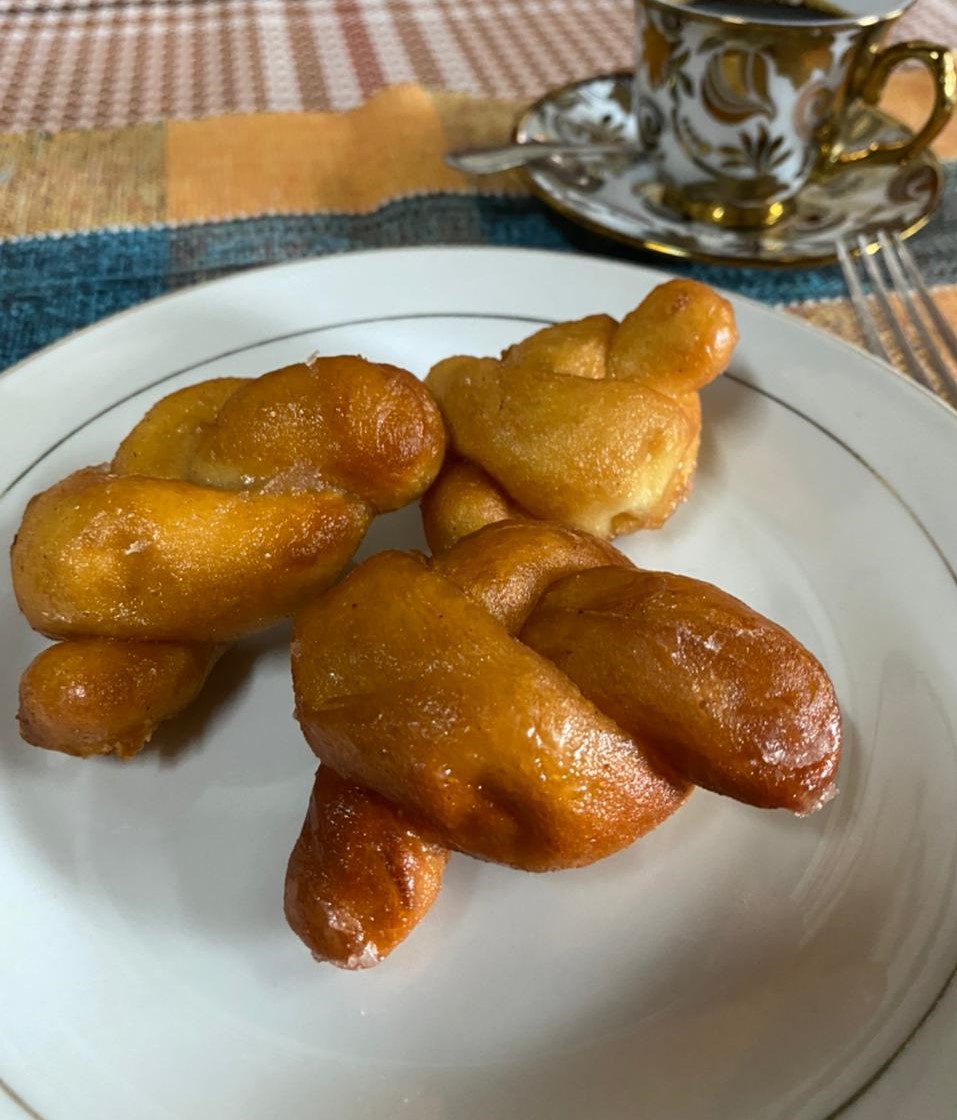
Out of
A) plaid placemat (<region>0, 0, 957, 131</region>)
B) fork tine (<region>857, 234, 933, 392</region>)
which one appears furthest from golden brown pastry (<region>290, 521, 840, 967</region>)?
plaid placemat (<region>0, 0, 957, 131</region>)

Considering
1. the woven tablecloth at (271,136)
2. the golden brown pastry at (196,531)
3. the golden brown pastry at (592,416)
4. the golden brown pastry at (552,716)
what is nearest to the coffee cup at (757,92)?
the woven tablecloth at (271,136)

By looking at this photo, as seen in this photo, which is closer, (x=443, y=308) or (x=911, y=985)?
(x=911, y=985)

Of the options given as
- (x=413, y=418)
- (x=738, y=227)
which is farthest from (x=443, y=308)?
(x=738, y=227)

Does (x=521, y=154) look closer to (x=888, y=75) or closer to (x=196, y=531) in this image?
(x=888, y=75)

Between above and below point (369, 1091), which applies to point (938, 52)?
above

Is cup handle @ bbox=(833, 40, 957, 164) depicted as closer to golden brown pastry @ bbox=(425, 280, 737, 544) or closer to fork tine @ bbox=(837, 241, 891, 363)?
fork tine @ bbox=(837, 241, 891, 363)

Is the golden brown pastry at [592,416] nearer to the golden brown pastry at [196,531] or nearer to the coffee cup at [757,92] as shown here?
the golden brown pastry at [196,531]

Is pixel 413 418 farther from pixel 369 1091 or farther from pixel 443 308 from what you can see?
pixel 369 1091

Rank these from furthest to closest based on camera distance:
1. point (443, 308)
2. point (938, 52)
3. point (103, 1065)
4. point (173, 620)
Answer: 1. point (938, 52)
2. point (443, 308)
3. point (173, 620)
4. point (103, 1065)
